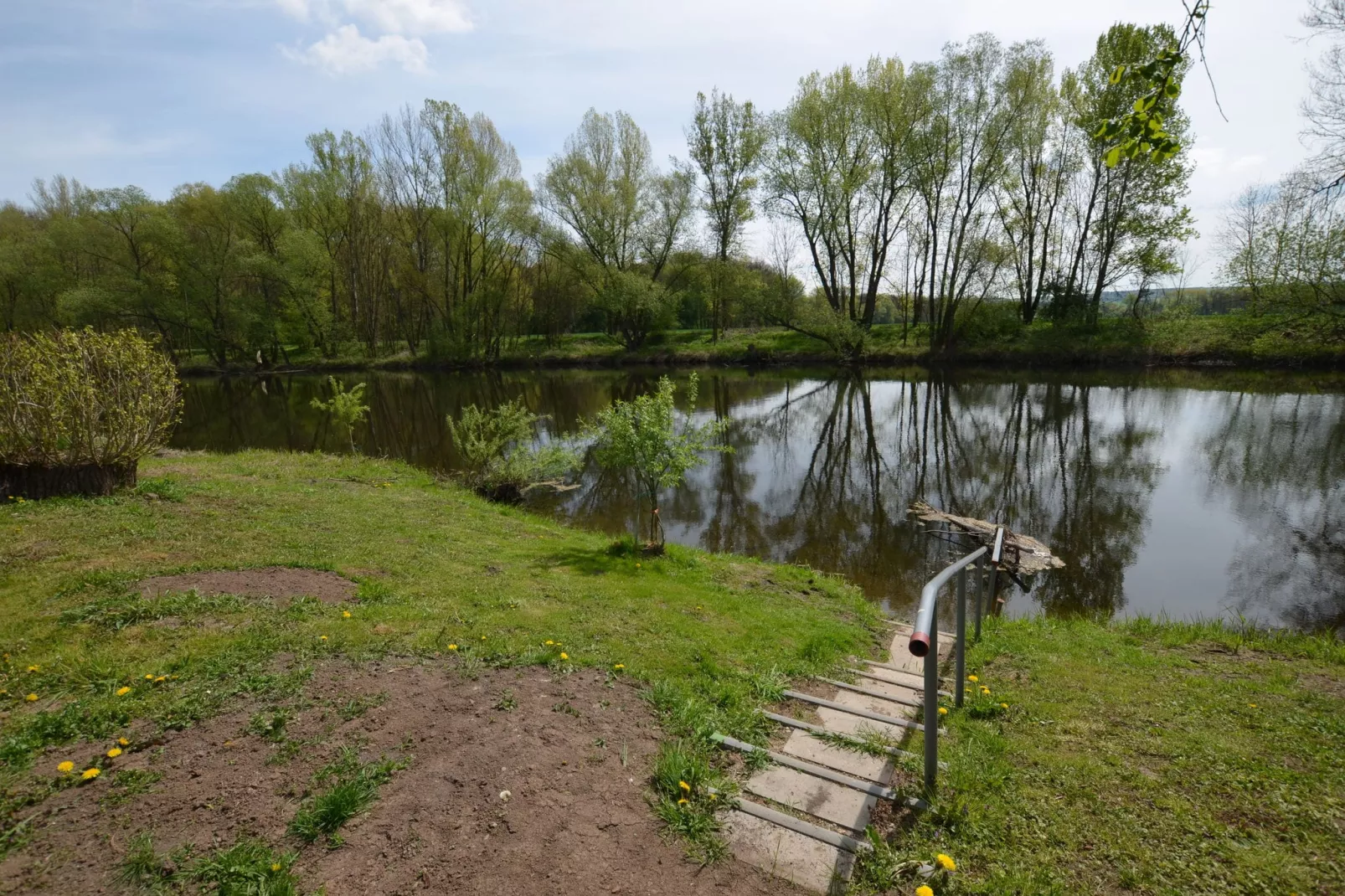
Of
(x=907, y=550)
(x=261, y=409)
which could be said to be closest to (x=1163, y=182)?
(x=907, y=550)

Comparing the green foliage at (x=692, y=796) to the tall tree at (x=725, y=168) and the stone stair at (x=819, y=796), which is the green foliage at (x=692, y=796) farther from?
the tall tree at (x=725, y=168)

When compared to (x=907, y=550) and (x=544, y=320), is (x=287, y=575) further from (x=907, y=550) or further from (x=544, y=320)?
(x=544, y=320)

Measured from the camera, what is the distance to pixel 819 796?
12.2ft

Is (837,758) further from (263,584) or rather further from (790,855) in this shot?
(263,584)

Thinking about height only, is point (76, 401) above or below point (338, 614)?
above

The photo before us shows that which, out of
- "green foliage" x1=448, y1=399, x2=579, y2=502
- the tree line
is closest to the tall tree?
the tree line

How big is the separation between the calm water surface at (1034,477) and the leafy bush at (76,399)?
752 centimetres

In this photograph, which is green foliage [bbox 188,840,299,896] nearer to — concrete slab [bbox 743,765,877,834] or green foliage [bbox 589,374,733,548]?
concrete slab [bbox 743,765,877,834]

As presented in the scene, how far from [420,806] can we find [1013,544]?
980cm

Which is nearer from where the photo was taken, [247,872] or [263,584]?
[247,872]

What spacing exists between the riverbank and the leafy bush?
33864 millimetres

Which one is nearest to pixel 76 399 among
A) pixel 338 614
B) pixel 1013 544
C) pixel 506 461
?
pixel 338 614

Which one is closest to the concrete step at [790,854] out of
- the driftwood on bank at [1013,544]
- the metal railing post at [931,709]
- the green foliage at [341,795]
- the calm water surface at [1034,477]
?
the metal railing post at [931,709]

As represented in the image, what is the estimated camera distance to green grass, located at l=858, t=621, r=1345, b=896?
3.02m
